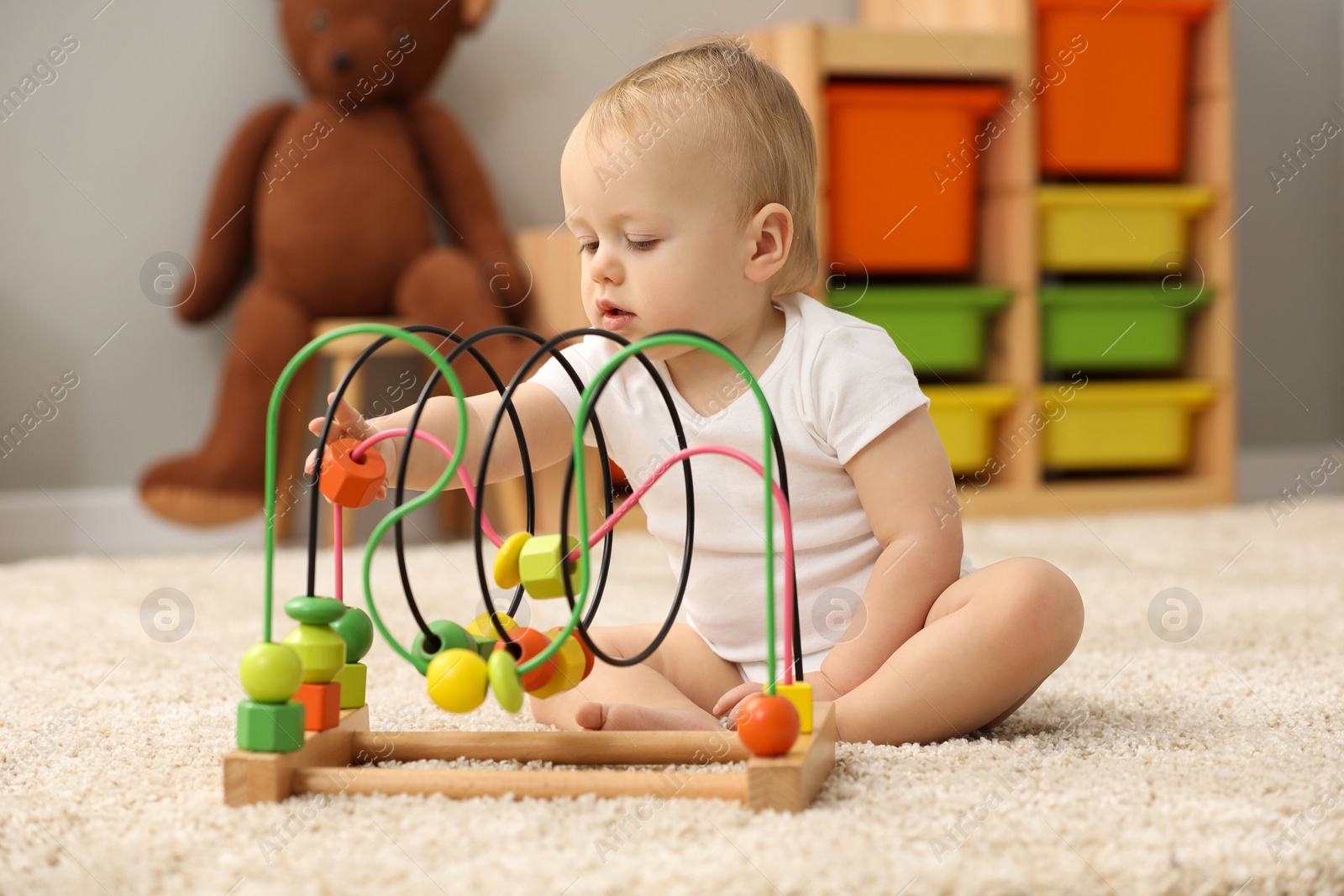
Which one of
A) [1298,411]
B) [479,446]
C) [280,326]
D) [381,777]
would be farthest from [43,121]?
[1298,411]

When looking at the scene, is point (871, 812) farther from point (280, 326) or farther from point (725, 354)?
point (280, 326)

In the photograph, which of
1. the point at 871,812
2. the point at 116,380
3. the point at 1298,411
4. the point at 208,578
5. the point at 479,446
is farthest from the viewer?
the point at 1298,411

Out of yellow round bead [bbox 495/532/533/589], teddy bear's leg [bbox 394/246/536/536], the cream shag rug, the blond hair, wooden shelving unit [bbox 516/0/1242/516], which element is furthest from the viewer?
wooden shelving unit [bbox 516/0/1242/516]

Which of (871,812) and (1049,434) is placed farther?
(1049,434)

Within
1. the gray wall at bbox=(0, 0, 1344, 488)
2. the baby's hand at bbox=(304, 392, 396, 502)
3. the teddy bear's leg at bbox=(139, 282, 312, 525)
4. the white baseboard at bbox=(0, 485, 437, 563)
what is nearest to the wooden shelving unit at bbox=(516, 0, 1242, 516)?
the gray wall at bbox=(0, 0, 1344, 488)

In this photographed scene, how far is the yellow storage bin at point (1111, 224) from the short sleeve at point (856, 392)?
4.55 feet

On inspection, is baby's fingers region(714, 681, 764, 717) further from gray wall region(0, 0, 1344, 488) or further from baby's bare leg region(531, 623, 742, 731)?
gray wall region(0, 0, 1344, 488)

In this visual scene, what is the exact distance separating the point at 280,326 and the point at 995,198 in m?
1.18

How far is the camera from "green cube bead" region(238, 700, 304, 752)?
562 mm

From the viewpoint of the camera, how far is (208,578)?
143 centimetres

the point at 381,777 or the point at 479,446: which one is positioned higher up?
the point at 479,446

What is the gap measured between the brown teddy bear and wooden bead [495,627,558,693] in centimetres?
113

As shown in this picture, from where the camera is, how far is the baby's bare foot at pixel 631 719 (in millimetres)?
682

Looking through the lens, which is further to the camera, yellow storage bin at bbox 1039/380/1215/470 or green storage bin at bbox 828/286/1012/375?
yellow storage bin at bbox 1039/380/1215/470
